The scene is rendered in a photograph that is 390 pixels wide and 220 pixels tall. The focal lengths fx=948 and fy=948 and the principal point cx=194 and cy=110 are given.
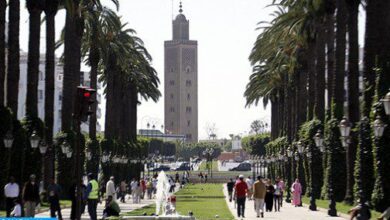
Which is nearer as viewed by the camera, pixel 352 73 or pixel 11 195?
pixel 11 195

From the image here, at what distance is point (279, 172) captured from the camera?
8988 cm

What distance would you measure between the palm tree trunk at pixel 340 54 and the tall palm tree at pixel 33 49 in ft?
46.9

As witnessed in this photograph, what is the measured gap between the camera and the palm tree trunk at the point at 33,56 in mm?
44219

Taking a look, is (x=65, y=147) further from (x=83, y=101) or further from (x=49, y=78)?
(x=83, y=101)

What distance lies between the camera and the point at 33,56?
4450cm

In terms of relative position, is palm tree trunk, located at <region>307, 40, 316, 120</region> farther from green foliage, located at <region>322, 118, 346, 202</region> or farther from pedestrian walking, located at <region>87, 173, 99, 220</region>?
pedestrian walking, located at <region>87, 173, 99, 220</region>

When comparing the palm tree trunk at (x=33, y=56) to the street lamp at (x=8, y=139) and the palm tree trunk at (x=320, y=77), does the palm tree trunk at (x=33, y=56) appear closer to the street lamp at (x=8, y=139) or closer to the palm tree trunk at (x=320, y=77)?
the street lamp at (x=8, y=139)

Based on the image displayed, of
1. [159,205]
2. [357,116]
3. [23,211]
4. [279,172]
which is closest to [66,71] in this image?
[159,205]

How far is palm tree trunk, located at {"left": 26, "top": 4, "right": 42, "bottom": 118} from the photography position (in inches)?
1741

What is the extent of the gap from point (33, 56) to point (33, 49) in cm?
33

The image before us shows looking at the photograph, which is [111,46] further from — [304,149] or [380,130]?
[380,130]

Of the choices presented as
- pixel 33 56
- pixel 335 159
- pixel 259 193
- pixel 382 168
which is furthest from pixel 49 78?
pixel 382 168

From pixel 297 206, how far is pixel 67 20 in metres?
16.0

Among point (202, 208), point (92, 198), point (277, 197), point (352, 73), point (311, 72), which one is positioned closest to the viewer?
point (92, 198)
